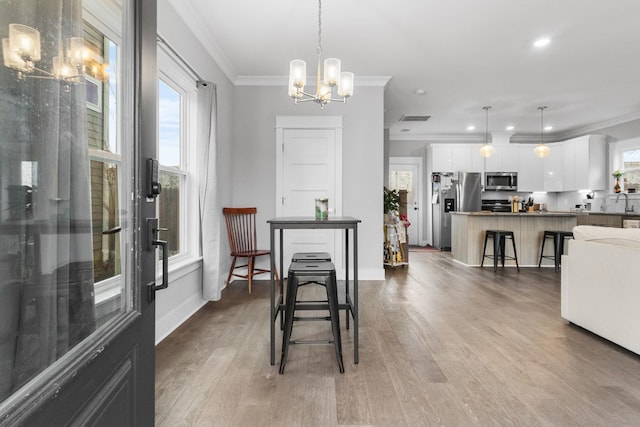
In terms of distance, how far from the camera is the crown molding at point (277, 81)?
14.8 feet

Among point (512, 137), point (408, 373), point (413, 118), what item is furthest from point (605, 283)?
point (512, 137)

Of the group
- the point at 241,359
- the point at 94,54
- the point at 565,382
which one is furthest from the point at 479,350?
the point at 94,54

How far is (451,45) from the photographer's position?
12.0 ft

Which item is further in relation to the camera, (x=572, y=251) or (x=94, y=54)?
(x=572, y=251)

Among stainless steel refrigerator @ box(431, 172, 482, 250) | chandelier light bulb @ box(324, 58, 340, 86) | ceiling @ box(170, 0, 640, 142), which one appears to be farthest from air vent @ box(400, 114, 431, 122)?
chandelier light bulb @ box(324, 58, 340, 86)

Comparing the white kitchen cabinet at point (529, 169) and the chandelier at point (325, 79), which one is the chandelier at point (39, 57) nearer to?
the chandelier at point (325, 79)

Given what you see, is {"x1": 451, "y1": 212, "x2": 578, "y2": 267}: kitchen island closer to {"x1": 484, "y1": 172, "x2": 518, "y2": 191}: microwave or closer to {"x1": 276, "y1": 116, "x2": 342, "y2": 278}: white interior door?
{"x1": 484, "y1": 172, "x2": 518, "y2": 191}: microwave

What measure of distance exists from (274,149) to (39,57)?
13.2 ft

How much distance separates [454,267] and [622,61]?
11.1 ft

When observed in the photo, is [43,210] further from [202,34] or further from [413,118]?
[413,118]

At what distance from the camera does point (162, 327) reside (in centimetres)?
256

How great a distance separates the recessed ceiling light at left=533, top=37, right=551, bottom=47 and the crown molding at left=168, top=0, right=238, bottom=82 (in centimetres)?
336

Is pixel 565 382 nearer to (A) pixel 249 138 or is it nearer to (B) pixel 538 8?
(B) pixel 538 8

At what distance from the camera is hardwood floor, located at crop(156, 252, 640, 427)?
5.29ft
